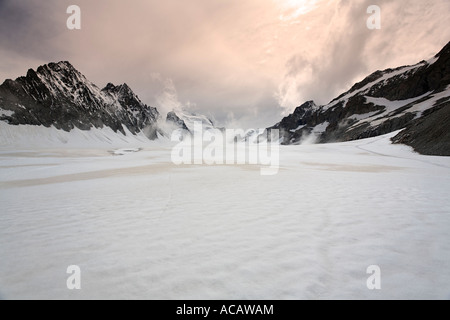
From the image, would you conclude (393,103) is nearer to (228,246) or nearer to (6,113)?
(228,246)

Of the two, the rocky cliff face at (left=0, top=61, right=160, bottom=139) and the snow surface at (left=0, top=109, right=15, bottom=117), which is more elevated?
the rocky cliff face at (left=0, top=61, right=160, bottom=139)

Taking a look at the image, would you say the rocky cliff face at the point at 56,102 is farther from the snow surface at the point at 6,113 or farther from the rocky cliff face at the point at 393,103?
the rocky cliff face at the point at 393,103

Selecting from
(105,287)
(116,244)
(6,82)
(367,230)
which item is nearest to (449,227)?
(367,230)

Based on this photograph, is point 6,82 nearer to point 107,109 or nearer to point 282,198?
point 107,109

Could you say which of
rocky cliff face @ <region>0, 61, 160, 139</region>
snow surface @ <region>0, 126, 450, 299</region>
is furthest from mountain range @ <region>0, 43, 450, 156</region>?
snow surface @ <region>0, 126, 450, 299</region>

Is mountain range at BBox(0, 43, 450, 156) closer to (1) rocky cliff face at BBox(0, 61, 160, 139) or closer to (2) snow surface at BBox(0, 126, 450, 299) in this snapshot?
(1) rocky cliff face at BBox(0, 61, 160, 139)

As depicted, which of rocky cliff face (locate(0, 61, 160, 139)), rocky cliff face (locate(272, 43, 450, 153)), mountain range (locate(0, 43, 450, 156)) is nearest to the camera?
rocky cliff face (locate(272, 43, 450, 153))

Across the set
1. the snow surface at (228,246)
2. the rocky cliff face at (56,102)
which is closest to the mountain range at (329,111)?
the rocky cliff face at (56,102)

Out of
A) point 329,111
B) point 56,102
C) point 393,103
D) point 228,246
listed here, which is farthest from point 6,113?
point 329,111

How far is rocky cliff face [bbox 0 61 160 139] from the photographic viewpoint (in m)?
98.6

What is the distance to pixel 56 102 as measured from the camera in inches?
4646

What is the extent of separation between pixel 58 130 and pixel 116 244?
138 metres
